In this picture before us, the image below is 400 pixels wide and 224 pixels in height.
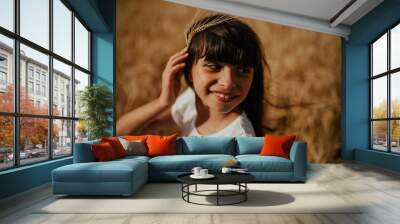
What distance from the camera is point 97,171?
16.1 feet

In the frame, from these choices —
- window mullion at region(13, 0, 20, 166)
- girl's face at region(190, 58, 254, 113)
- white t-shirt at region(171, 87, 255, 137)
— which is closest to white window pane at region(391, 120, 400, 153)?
white t-shirt at region(171, 87, 255, 137)

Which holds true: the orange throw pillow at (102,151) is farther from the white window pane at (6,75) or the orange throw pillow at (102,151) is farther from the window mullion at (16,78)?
the white window pane at (6,75)

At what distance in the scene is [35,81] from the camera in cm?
574

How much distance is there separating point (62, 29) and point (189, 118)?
10.6 feet

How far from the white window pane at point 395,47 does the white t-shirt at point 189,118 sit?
3394mm

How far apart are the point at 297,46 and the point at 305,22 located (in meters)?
0.56

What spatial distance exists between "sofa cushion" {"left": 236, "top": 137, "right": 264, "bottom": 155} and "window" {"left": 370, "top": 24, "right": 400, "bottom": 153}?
3036mm

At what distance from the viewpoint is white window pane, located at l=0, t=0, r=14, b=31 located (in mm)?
4828

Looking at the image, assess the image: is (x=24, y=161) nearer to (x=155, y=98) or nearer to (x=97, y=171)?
(x=97, y=171)

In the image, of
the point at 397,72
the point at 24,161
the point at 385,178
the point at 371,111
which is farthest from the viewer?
the point at 371,111

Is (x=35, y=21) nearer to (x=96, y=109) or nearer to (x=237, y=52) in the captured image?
(x=96, y=109)

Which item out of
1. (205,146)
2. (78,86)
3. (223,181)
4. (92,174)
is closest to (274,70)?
(205,146)

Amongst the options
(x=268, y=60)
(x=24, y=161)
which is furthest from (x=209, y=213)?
(x=268, y=60)

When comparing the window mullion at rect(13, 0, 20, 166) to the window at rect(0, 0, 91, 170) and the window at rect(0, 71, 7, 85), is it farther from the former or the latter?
the window at rect(0, 71, 7, 85)
